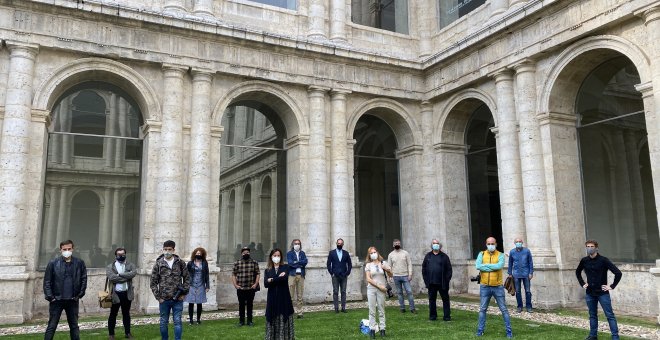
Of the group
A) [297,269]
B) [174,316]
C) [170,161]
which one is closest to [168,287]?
[174,316]

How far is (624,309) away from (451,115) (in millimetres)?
7888

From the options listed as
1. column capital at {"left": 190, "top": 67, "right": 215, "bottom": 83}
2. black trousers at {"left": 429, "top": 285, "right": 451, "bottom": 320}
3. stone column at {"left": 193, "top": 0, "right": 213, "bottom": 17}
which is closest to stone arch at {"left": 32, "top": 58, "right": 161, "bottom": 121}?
column capital at {"left": 190, "top": 67, "right": 215, "bottom": 83}

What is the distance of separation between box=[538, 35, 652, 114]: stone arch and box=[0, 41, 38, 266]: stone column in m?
13.3

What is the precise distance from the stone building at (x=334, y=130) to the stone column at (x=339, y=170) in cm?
5

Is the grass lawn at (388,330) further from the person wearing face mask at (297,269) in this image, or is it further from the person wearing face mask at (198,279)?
the person wearing face mask at (297,269)

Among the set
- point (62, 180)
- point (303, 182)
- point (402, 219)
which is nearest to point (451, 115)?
point (402, 219)

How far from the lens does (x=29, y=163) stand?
43.7ft

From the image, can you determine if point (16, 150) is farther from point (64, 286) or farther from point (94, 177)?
point (94, 177)

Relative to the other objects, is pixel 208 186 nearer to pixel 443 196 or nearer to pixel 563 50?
pixel 443 196

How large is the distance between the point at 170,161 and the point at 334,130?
5174mm

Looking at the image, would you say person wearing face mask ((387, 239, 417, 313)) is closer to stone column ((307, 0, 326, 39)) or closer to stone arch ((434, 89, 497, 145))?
stone arch ((434, 89, 497, 145))

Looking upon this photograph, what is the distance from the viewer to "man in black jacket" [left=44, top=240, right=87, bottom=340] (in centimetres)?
838

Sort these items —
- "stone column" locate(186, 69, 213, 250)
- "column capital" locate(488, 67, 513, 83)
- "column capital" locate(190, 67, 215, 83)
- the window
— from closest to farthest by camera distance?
"stone column" locate(186, 69, 213, 250) → "column capital" locate(190, 67, 215, 83) → "column capital" locate(488, 67, 513, 83) → the window

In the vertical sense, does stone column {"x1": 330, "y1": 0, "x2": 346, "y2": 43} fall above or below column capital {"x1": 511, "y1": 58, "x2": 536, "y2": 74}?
above
